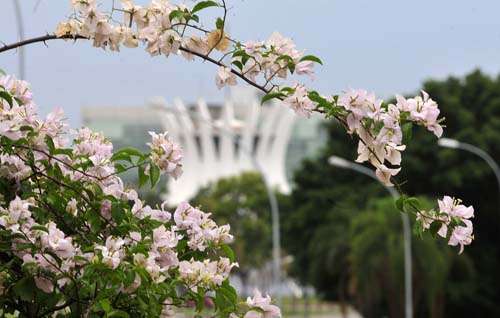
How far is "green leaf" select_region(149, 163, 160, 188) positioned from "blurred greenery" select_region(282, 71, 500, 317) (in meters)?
35.2

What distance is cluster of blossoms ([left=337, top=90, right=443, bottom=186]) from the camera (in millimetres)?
4633

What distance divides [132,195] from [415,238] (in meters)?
35.5

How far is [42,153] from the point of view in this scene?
5184mm

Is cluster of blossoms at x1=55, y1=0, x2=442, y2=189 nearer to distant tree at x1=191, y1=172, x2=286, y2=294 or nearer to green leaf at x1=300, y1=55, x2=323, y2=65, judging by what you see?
green leaf at x1=300, y1=55, x2=323, y2=65

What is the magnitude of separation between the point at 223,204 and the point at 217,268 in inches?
3052

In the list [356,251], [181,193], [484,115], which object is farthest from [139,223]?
[181,193]

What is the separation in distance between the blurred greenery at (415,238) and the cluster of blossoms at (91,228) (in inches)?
1374

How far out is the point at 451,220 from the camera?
15.9ft

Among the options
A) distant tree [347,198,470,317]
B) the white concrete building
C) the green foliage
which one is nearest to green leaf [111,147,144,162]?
distant tree [347,198,470,317]

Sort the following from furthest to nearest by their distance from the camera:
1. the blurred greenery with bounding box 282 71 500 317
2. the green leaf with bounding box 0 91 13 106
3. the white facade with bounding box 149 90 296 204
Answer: the white facade with bounding box 149 90 296 204
the blurred greenery with bounding box 282 71 500 317
the green leaf with bounding box 0 91 13 106

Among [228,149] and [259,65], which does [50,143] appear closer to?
[259,65]

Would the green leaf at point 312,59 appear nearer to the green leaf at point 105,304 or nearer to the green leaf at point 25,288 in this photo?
the green leaf at point 105,304

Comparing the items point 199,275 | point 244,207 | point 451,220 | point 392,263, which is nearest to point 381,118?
point 451,220

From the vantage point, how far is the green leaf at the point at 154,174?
4848 mm
